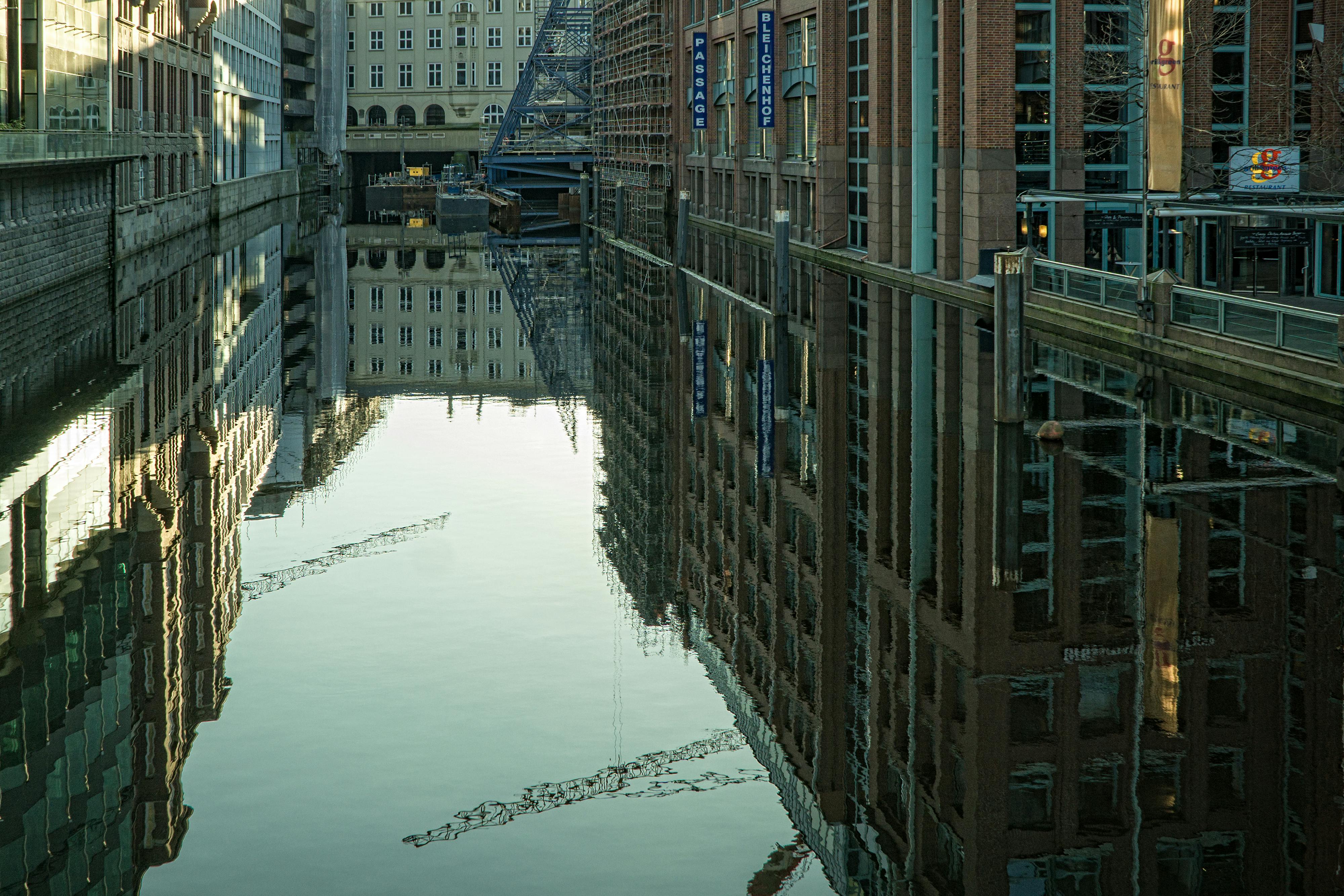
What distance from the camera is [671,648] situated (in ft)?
46.4

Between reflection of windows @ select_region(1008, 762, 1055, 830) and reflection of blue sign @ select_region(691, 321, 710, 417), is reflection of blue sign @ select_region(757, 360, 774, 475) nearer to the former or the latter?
reflection of blue sign @ select_region(691, 321, 710, 417)

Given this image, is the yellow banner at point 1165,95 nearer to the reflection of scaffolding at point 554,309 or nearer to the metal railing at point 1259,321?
the metal railing at point 1259,321

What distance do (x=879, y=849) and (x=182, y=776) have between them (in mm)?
4368

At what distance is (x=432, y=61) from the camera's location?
154m

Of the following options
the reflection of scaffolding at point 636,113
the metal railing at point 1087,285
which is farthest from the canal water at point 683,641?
the reflection of scaffolding at point 636,113

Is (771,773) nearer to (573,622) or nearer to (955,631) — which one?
(955,631)

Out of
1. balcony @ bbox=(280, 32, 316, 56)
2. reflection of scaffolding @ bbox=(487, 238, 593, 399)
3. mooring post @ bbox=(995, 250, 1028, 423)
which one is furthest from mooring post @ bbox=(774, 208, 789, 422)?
balcony @ bbox=(280, 32, 316, 56)

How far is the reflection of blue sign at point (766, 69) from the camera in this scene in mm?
59750

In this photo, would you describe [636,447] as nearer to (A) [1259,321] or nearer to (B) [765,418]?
(B) [765,418]

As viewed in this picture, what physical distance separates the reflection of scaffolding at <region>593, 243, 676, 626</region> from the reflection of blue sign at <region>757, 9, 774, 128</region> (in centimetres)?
1512

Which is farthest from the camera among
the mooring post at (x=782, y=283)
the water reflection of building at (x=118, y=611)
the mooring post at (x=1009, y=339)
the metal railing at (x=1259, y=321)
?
the mooring post at (x=782, y=283)

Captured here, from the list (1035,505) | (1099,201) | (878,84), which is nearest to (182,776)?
(1035,505)

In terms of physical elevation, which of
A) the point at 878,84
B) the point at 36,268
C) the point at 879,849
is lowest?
the point at 879,849

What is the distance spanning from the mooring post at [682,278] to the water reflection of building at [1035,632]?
12335mm
